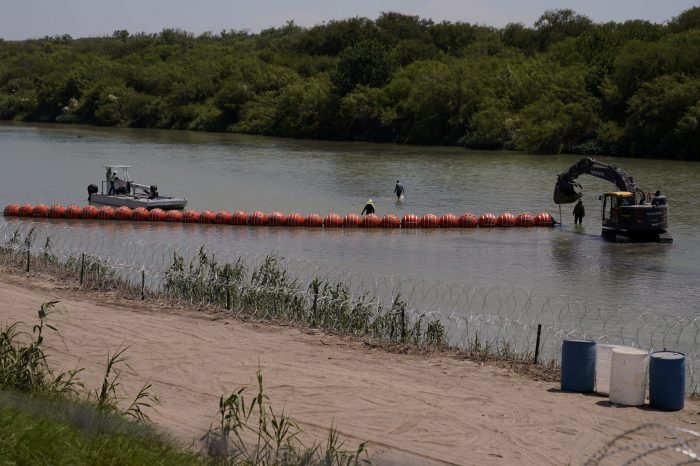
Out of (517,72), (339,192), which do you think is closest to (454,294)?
(339,192)

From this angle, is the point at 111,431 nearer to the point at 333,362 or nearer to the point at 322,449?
the point at 322,449

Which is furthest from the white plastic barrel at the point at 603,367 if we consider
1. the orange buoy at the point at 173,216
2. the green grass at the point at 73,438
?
the orange buoy at the point at 173,216

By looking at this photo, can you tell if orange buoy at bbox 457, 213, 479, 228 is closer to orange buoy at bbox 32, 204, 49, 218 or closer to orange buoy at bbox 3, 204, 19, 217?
orange buoy at bbox 32, 204, 49, 218

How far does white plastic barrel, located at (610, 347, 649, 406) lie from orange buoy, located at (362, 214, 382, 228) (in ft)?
81.6

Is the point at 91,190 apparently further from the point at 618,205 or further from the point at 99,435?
the point at 99,435

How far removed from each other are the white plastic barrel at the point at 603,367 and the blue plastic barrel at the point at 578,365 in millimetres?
179

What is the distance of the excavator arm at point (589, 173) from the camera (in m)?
38.0

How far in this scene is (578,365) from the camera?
16.5 m

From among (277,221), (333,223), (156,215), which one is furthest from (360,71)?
(333,223)

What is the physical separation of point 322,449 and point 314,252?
21340 mm

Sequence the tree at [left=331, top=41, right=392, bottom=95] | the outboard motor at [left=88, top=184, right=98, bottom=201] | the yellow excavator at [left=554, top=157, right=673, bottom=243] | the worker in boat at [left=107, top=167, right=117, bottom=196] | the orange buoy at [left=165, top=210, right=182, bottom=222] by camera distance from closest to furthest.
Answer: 1. the yellow excavator at [left=554, top=157, right=673, bottom=243]
2. the orange buoy at [left=165, top=210, right=182, bottom=222]
3. the worker in boat at [left=107, top=167, right=117, bottom=196]
4. the outboard motor at [left=88, top=184, right=98, bottom=201]
5. the tree at [left=331, top=41, right=392, bottom=95]

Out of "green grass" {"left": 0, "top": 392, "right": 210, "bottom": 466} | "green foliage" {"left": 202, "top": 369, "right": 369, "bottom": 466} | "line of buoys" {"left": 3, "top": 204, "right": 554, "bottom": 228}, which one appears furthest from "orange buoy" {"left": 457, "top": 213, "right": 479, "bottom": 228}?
"green grass" {"left": 0, "top": 392, "right": 210, "bottom": 466}

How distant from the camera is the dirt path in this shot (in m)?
14.1

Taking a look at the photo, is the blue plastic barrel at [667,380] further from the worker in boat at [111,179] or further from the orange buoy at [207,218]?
the worker in boat at [111,179]
